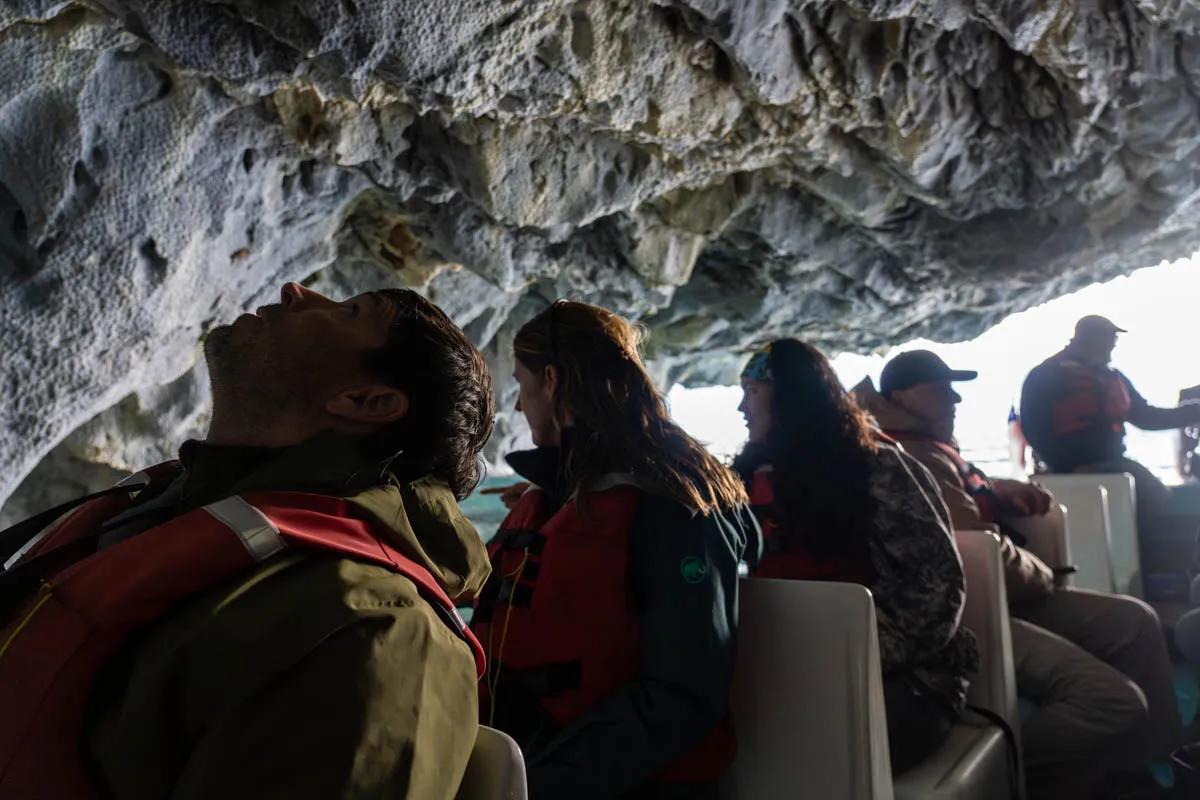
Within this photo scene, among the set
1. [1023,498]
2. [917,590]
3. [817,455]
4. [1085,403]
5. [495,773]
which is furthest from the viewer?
[1085,403]

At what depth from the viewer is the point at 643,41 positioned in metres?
4.04

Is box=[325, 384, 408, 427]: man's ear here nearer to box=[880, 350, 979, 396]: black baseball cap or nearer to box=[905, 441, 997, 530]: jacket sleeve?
box=[905, 441, 997, 530]: jacket sleeve

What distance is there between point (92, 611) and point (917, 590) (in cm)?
158

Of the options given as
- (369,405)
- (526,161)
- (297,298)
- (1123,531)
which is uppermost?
(526,161)

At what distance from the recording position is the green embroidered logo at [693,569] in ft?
4.45

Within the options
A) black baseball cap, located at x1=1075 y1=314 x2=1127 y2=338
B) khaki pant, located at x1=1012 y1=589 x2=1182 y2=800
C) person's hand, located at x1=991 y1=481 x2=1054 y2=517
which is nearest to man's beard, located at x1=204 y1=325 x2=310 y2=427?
khaki pant, located at x1=1012 y1=589 x2=1182 y2=800

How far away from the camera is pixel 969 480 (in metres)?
2.71

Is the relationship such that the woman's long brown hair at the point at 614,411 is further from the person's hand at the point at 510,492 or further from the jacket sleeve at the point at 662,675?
the person's hand at the point at 510,492

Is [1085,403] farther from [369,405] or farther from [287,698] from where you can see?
[287,698]

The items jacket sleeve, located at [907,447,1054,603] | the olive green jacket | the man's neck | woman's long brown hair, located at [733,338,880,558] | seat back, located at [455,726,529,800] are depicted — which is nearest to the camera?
the olive green jacket

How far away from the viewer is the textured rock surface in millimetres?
3180

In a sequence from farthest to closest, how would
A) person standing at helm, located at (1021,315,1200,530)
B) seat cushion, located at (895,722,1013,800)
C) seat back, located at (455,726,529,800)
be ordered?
person standing at helm, located at (1021,315,1200,530)
seat cushion, located at (895,722,1013,800)
seat back, located at (455,726,529,800)

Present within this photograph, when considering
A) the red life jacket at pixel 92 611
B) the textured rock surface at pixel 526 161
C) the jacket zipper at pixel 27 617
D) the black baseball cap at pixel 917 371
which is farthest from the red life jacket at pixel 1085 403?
the jacket zipper at pixel 27 617

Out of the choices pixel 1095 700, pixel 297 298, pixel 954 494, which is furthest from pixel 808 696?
pixel 954 494
